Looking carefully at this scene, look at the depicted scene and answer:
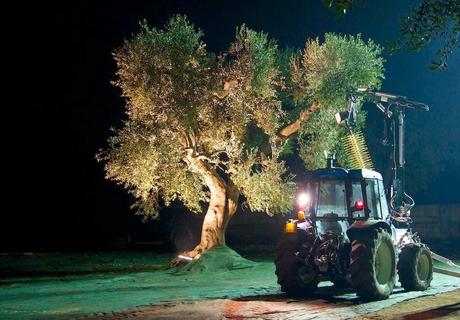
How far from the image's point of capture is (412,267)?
14820 mm

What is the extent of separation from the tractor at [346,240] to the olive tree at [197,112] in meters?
5.30

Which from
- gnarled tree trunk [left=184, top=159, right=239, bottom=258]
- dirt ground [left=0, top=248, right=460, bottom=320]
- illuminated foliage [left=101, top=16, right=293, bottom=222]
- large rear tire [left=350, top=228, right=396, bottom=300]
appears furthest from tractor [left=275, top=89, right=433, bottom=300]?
gnarled tree trunk [left=184, top=159, right=239, bottom=258]

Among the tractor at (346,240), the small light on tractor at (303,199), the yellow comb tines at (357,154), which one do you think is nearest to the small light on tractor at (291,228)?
the tractor at (346,240)

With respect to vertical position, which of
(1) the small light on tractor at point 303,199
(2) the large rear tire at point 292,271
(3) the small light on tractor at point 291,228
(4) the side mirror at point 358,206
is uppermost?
(1) the small light on tractor at point 303,199

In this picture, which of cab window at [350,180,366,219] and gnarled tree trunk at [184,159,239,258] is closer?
cab window at [350,180,366,219]

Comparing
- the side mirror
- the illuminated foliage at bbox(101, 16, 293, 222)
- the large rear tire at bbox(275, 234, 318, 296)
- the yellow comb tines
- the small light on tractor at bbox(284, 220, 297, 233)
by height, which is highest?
the illuminated foliage at bbox(101, 16, 293, 222)

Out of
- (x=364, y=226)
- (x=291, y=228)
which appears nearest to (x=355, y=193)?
(x=364, y=226)

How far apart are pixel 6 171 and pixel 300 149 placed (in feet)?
71.0

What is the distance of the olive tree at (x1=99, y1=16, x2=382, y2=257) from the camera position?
2008 centimetres

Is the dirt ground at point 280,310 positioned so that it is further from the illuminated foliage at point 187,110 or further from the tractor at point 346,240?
the illuminated foliage at point 187,110

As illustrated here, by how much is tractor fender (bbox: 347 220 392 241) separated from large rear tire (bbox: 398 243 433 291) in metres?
0.99

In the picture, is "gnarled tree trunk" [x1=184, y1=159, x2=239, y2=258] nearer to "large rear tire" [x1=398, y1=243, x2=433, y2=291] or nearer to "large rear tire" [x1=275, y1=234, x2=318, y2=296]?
"large rear tire" [x1=275, y1=234, x2=318, y2=296]

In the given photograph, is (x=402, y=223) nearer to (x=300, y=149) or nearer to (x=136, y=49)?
(x=300, y=149)

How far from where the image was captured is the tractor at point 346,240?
45.5 ft
